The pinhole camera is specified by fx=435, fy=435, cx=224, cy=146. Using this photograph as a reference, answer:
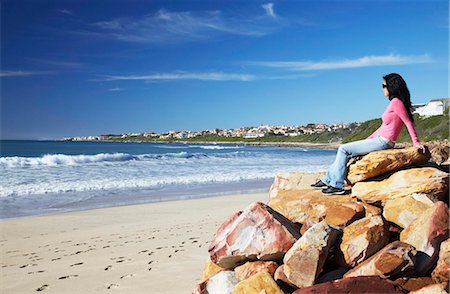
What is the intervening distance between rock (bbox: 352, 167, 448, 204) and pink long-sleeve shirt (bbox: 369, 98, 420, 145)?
66cm

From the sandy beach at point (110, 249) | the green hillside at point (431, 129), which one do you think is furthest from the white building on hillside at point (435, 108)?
the sandy beach at point (110, 249)

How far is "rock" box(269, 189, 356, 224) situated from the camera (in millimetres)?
5625

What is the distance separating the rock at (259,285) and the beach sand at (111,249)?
71.2 inches

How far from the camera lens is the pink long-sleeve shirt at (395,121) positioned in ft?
19.5

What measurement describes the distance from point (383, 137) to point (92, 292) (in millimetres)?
4656

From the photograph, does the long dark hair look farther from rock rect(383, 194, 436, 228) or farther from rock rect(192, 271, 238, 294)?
rock rect(192, 271, 238, 294)

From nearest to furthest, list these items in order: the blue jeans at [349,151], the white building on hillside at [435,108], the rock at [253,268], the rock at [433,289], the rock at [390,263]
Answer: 1. the rock at [433,289]
2. the rock at [390,263]
3. the rock at [253,268]
4. the blue jeans at [349,151]
5. the white building on hillside at [435,108]

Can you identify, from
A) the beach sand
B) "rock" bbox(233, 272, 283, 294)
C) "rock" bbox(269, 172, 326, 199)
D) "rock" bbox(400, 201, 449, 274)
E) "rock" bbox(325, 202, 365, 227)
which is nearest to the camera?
"rock" bbox(400, 201, 449, 274)

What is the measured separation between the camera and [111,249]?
8.75m

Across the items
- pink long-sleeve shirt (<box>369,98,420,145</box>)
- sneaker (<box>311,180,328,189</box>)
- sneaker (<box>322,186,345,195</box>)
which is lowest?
sneaker (<box>322,186,345,195</box>)

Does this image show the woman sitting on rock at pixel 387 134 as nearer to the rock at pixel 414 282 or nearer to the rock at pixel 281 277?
the rock at pixel 281 277

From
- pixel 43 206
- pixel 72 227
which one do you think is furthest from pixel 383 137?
pixel 43 206

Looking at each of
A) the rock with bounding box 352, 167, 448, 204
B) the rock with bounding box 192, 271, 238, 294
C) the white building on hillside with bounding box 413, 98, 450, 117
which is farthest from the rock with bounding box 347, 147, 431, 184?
the white building on hillside with bounding box 413, 98, 450, 117

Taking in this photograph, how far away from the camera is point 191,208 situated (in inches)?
550
